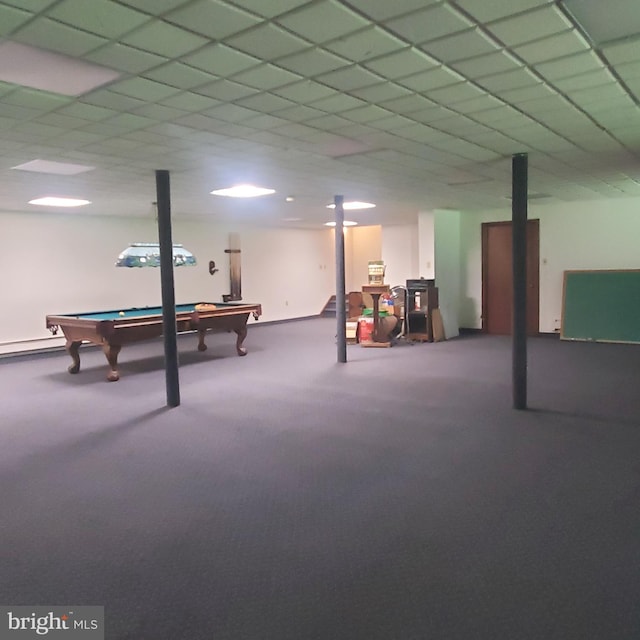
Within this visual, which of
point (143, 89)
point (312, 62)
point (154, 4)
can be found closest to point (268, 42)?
point (312, 62)

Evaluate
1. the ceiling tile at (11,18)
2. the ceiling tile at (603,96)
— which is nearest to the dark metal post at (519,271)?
the ceiling tile at (603,96)

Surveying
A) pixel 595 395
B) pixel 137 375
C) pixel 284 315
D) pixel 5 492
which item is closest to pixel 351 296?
pixel 284 315

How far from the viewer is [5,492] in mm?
3660

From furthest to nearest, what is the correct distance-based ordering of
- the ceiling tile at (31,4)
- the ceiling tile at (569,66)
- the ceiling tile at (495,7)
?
the ceiling tile at (569,66) < the ceiling tile at (495,7) < the ceiling tile at (31,4)

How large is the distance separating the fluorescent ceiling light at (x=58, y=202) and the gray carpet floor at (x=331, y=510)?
2.98 m

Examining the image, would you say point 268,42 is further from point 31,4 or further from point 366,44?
point 31,4

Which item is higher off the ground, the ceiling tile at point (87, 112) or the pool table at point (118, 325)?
the ceiling tile at point (87, 112)

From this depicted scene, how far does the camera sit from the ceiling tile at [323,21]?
228 centimetres

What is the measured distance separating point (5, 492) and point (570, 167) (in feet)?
20.6

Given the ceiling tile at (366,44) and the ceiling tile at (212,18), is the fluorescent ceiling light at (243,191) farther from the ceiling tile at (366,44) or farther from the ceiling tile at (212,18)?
the ceiling tile at (212,18)

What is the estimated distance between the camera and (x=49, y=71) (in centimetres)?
293

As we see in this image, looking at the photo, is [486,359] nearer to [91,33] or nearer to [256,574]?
[256,574]

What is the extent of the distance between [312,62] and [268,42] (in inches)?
13.1

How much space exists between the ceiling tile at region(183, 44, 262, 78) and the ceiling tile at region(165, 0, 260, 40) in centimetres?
17
